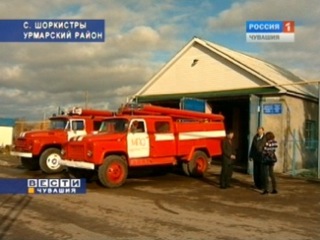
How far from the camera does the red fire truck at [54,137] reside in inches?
793

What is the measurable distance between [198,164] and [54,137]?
5590 mm

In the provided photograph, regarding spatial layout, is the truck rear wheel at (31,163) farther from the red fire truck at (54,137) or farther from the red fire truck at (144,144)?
the red fire truck at (144,144)

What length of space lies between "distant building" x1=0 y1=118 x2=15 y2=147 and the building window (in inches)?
1026

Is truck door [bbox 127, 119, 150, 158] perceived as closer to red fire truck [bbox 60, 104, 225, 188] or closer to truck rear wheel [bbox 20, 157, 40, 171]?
red fire truck [bbox 60, 104, 225, 188]

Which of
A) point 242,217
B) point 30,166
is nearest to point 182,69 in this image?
Result: point 30,166

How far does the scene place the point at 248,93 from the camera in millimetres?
22344

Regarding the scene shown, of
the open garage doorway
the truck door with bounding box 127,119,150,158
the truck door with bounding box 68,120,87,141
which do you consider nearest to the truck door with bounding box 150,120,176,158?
the truck door with bounding box 127,119,150,158

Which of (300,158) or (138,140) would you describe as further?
(300,158)

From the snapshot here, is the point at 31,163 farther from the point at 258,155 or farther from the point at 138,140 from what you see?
the point at 258,155

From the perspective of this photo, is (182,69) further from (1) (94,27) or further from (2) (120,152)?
(1) (94,27)

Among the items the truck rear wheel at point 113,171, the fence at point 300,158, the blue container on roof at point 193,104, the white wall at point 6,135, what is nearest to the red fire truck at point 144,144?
the truck rear wheel at point 113,171

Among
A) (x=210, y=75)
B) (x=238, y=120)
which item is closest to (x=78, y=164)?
(x=210, y=75)

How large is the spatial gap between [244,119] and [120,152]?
1508 cm

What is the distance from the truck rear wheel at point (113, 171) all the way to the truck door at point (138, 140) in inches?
17.8
